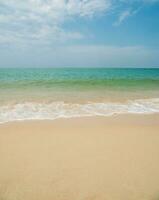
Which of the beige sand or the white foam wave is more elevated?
the white foam wave

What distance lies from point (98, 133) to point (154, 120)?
2.10 meters

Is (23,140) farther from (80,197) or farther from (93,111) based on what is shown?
(93,111)

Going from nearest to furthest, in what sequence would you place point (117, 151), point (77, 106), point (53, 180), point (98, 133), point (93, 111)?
point (53, 180) < point (117, 151) < point (98, 133) < point (93, 111) < point (77, 106)

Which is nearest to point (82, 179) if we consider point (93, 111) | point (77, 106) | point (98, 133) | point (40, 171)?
point (40, 171)

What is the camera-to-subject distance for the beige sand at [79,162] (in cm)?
259

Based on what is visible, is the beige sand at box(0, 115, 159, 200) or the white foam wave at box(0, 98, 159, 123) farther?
the white foam wave at box(0, 98, 159, 123)

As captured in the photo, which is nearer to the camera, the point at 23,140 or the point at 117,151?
the point at 117,151

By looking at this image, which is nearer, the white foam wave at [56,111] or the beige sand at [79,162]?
the beige sand at [79,162]

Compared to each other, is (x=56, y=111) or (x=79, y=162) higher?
(x=56, y=111)

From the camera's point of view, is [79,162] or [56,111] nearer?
[79,162]

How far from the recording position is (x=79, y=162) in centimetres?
319

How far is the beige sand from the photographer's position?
2.59m

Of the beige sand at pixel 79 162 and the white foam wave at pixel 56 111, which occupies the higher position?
the white foam wave at pixel 56 111

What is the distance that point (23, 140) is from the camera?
12.9 ft
